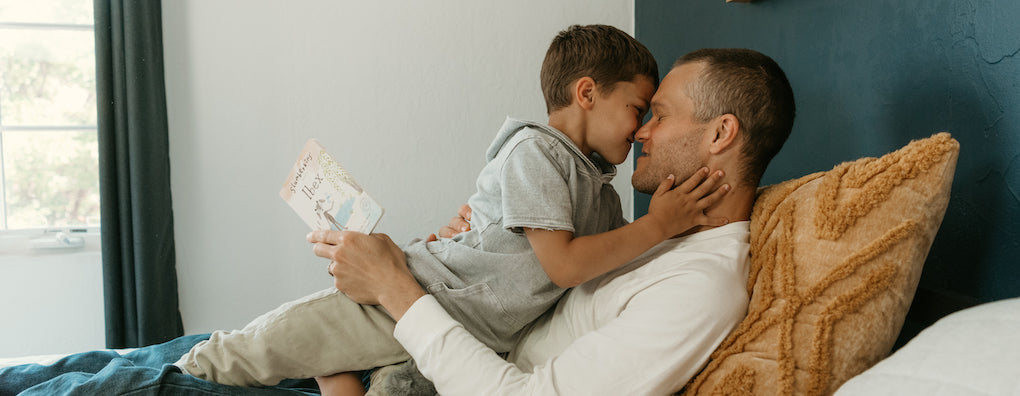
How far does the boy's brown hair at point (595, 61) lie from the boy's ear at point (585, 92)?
0.05ft

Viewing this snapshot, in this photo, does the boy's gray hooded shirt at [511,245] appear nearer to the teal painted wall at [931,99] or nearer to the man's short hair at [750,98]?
the man's short hair at [750,98]

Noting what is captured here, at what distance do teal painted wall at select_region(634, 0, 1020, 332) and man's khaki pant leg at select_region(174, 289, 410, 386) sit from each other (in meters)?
0.98

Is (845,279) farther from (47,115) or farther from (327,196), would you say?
(47,115)

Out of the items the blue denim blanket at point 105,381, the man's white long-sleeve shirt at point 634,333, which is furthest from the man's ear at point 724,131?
the blue denim blanket at point 105,381

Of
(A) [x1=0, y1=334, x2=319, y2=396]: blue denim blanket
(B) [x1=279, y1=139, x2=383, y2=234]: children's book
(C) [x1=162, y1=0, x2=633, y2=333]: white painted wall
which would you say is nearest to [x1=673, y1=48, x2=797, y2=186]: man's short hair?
(B) [x1=279, y1=139, x2=383, y2=234]: children's book

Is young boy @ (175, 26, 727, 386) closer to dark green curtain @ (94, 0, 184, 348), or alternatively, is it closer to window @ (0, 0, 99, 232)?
dark green curtain @ (94, 0, 184, 348)

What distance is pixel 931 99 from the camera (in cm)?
107

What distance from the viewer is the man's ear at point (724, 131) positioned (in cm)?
110

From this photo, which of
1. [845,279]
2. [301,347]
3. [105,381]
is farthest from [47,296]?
[845,279]

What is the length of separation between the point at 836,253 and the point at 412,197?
2.04 m

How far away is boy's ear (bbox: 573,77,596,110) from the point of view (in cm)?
137

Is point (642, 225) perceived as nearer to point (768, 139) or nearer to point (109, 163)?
point (768, 139)

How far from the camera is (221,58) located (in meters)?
2.59

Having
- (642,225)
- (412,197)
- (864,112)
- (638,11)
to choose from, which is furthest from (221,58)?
(864,112)
